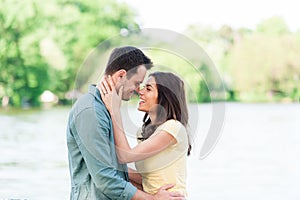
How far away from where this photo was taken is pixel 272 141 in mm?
13672

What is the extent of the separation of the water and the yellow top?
12 centimetres

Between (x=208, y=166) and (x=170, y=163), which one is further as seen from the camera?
(x=208, y=166)

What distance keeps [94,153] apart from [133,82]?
253 millimetres

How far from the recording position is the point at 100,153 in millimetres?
2072

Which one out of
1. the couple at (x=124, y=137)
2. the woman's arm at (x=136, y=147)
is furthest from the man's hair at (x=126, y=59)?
the woman's arm at (x=136, y=147)

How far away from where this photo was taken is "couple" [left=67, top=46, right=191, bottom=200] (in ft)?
6.84

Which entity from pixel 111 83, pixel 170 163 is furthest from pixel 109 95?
pixel 170 163

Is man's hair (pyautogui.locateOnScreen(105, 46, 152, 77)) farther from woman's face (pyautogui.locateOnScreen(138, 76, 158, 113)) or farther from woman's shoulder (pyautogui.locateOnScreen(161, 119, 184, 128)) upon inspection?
woman's shoulder (pyautogui.locateOnScreen(161, 119, 184, 128))

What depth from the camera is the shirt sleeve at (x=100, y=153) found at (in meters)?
2.07

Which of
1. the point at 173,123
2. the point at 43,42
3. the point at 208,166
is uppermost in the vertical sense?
the point at 173,123

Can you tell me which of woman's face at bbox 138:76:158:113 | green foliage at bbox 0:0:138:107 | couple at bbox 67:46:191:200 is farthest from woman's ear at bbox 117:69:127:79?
green foliage at bbox 0:0:138:107

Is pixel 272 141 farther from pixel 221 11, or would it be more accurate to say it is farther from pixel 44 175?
pixel 221 11

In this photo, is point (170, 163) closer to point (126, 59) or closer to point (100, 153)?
point (100, 153)

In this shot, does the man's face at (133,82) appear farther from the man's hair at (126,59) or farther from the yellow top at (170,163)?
the yellow top at (170,163)
